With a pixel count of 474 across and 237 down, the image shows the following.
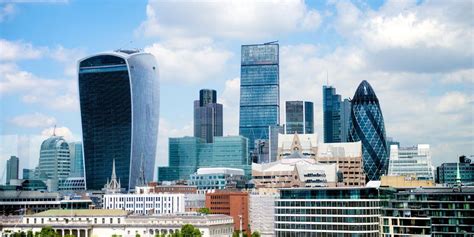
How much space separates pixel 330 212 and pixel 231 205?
57152 millimetres

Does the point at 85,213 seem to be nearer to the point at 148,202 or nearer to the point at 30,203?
the point at 148,202

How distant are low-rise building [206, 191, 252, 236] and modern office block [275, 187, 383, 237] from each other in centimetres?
4461

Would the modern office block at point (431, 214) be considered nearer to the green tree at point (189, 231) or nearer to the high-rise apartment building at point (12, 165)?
the green tree at point (189, 231)

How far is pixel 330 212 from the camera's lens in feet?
370

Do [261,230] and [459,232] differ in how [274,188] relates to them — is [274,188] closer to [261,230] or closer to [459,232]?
[261,230]

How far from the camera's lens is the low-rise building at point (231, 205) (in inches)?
6467

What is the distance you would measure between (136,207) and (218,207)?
79.5ft

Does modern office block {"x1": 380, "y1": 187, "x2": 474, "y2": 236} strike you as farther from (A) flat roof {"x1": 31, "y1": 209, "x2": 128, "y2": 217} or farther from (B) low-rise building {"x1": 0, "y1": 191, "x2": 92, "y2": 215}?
(B) low-rise building {"x1": 0, "y1": 191, "x2": 92, "y2": 215}

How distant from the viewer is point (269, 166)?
644ft

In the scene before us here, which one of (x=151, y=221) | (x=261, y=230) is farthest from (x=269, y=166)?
(x=151, y=221)

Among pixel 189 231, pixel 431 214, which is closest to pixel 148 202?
pixel 189 231

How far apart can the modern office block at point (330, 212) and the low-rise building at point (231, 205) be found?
44.6 m

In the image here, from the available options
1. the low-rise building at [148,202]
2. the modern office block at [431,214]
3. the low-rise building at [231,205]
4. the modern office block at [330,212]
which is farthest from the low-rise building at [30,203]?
the modern office block at [431,214]

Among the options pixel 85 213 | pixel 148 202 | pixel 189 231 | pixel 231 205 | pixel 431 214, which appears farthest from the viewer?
pixel 148 202
